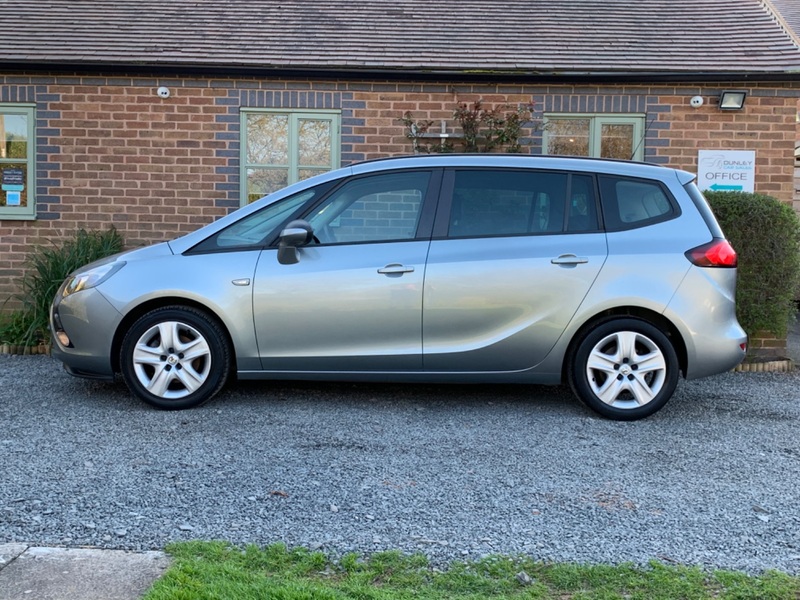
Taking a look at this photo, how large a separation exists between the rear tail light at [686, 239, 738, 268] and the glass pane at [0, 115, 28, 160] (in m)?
7.17

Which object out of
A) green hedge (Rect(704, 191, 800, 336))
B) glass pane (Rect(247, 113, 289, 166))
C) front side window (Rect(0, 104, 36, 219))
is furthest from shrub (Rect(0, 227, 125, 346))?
green hedge (Rect(704, 191, 800, 336))

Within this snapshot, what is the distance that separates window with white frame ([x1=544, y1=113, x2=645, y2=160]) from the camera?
29.1ft

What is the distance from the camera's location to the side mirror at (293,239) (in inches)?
206

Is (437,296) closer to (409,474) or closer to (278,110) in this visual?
(409,474)

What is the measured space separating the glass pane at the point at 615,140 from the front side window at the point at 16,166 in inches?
247

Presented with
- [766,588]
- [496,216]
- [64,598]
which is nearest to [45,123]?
[496,216]

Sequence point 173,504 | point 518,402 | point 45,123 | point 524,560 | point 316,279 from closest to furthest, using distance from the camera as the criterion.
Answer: point 524,560 < point 173,504 < point 316,279 < point 518,402 < point 45,123

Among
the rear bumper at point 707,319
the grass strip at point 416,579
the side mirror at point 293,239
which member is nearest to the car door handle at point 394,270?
the side mirror at point 293,239

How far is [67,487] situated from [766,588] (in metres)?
3.08

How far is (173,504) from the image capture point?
12.0ft

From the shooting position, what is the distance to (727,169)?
8758mm

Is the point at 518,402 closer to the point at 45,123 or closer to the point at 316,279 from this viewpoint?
the point at 316,279

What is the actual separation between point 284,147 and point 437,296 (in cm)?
425

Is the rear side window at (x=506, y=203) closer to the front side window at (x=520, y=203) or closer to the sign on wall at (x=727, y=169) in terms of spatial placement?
the front side window at (x=520, y=203)
